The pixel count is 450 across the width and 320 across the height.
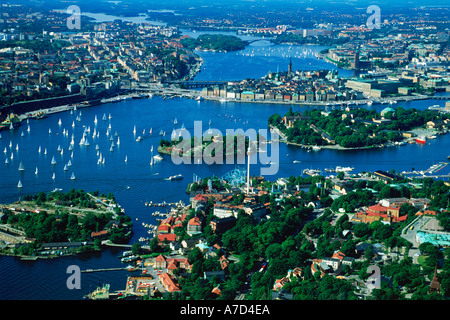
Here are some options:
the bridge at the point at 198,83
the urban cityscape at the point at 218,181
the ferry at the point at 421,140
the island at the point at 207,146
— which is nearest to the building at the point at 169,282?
the urban cityscape at the point at 218,181

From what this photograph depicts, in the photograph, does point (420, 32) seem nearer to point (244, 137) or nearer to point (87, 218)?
point (244, 137)

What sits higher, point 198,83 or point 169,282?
point 169,282

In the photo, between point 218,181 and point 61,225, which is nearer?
point 61,225

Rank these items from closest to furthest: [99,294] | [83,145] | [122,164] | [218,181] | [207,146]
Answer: [99,294] → [218,181] → [122,164] → [207,146] → [83,145]

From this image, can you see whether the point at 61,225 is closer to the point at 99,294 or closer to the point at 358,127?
the point at 99,294

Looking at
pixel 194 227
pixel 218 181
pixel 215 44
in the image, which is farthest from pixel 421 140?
pixel 215 44

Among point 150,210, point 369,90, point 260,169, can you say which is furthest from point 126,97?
point 150,210
